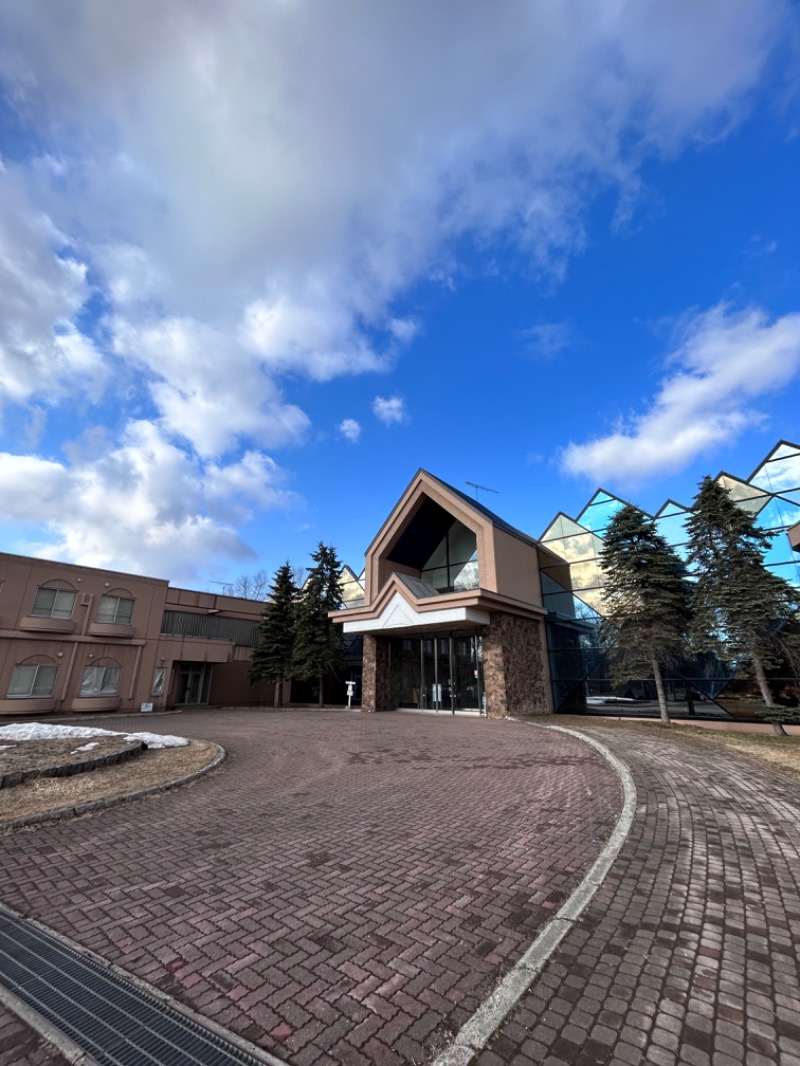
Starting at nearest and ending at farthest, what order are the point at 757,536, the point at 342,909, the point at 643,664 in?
1. the point at 342,909
2. the point at 757,536
3. the point at 643,664

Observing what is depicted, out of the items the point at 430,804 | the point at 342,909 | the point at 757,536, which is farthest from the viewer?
the point at 757,536

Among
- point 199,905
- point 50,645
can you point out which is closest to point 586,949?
point 199,905

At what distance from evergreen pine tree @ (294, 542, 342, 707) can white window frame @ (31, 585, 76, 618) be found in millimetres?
11878

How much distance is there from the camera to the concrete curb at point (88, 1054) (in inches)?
98.5

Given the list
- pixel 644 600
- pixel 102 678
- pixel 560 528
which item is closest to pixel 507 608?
pixel 644 600

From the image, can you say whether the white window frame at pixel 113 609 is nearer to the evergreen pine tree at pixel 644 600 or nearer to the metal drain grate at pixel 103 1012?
the evergreen pine tree at pixel 644 600

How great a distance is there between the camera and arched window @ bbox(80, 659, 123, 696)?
24.2 meters

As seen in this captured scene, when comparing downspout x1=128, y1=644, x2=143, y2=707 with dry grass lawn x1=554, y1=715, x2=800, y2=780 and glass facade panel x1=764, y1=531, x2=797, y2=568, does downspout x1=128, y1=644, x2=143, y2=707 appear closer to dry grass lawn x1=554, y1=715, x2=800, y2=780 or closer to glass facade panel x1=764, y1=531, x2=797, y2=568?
dry grass lawn x1=554, y1=715, x2=800, y2=780

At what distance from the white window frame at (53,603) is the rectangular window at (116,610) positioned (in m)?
1.36

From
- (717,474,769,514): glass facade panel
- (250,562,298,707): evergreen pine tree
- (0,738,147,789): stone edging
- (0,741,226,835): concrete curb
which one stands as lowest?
(0,741,226,835): concrete curb

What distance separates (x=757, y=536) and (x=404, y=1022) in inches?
758

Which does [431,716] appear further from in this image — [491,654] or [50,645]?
[50,645]

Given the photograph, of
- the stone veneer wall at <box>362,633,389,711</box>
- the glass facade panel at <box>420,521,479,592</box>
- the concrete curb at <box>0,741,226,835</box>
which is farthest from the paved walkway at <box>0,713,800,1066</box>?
the glass facade panel at <box>420,521,479,592</box>

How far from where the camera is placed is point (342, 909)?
13.4 feet
